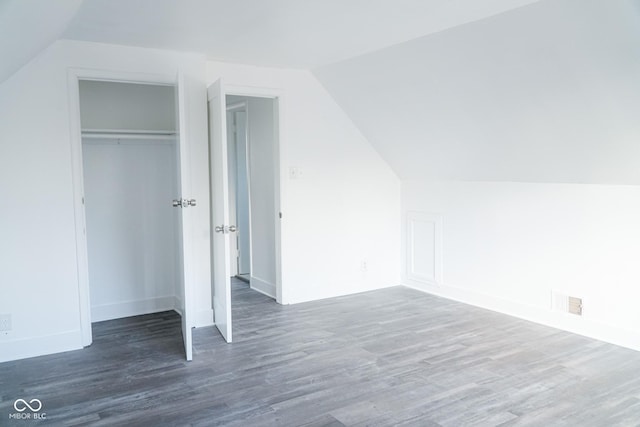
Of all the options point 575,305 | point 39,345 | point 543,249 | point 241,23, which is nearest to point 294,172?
point 241,23

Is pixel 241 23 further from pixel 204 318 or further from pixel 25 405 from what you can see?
pixel 25 405

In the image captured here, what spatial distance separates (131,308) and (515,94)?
3.90 metres

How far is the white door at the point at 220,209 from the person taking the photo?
3.91 metres

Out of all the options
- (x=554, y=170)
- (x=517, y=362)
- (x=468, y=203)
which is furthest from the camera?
(x=468, y=203)

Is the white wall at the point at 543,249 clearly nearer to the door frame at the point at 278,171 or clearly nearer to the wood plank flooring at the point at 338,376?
the wood plank flooring at the point at 338,376

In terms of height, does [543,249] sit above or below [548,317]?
above

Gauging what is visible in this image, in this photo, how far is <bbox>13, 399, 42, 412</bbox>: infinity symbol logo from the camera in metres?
2.83

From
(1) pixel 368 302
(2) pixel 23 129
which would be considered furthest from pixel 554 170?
(2) pixel 23 129

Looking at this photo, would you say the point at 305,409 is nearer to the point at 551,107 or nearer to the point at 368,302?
the point at 368,302

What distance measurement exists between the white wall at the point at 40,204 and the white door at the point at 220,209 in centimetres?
88

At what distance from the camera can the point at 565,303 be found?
4105mm

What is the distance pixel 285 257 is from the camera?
5.00m

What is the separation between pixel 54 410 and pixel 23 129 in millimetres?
2042

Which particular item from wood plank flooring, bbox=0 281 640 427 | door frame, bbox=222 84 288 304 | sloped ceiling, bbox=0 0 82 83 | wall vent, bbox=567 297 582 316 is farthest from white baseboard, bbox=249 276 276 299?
sloped ceiling, bbox=0 0 82 83
